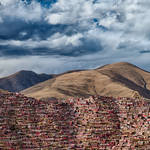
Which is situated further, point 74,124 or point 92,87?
point 92,87

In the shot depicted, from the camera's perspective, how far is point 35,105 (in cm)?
1608

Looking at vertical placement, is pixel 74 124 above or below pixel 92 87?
below

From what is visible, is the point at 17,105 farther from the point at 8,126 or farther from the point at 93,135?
the point at 93,135

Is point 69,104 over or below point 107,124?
over

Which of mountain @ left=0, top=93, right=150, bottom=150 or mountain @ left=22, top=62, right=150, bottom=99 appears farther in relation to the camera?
mountain @ left=22, top=62, right=150, bottom=99

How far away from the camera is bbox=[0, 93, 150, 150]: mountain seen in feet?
46.5

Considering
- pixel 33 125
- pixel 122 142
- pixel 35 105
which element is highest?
pixel 35 105

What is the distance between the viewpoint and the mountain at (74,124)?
46.5 feet

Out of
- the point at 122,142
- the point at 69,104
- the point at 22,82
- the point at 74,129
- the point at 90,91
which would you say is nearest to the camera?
the point at 122,142

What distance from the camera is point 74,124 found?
15609mm

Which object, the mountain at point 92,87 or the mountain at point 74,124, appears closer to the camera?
the mountain at point 74,124

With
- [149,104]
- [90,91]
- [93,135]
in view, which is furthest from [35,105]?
[90,91]

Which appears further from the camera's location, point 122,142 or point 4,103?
point 4,103

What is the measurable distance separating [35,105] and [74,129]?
289 centimetres
